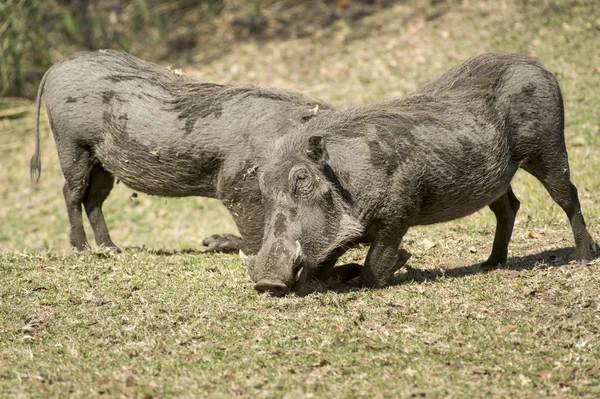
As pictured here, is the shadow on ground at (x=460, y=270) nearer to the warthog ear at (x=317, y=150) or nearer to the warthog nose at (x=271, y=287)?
the warthog nose at (x=271, y=287)

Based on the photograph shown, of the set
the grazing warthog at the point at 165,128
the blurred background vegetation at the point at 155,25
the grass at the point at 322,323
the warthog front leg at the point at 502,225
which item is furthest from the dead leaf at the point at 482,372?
the blurred background vegetation at the point at 155,25

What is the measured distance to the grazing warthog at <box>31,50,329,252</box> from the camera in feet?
20.7

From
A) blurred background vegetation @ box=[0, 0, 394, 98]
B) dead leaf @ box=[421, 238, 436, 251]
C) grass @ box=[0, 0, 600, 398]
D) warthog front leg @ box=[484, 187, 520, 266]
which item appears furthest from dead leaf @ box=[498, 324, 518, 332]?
blurred background vegetation @ box=[0, 0, 394, 98]

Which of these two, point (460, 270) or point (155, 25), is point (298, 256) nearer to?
point (460, 270)

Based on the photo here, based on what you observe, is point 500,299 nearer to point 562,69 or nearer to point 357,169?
point 357,169

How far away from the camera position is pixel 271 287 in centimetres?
505

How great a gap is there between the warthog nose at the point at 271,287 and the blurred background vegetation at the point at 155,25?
31.1ft

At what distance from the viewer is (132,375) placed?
398cm

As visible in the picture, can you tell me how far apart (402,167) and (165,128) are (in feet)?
6.72

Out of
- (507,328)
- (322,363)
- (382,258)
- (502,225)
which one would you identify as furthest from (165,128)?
(507,328)

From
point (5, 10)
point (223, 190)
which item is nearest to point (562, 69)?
point (223, 190)

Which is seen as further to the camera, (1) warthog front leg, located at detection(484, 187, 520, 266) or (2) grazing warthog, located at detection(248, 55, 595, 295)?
(1) warthog front leg, located at detection(484, 187, 520, 266)

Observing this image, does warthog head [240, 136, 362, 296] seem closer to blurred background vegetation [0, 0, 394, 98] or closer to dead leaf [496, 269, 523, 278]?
dead leaf [496, 269, 523, 278]

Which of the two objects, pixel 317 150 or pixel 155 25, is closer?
pixel 317 150
